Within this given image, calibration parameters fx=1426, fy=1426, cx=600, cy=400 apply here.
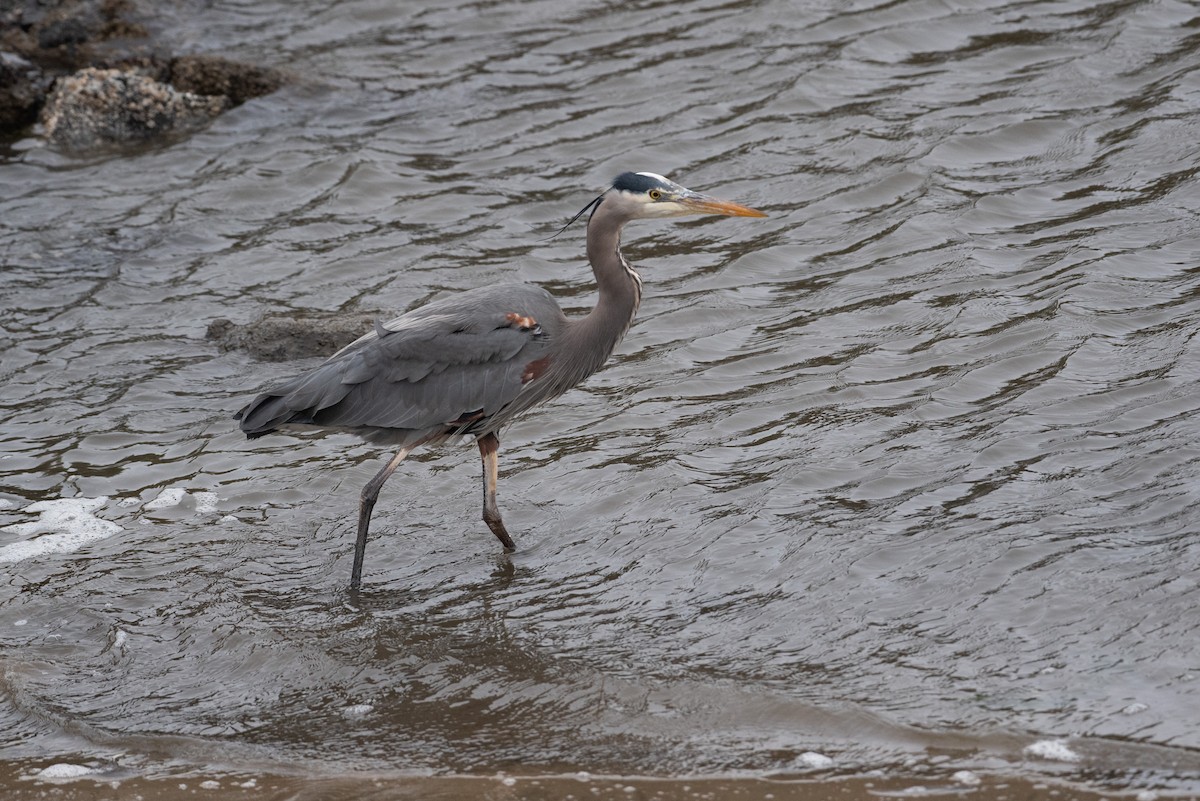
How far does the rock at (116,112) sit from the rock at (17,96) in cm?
35

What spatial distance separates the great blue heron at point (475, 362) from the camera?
668 cm

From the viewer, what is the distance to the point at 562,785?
484cm

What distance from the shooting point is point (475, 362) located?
6.73m

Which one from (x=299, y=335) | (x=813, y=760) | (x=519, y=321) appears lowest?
(x=813, y=760)

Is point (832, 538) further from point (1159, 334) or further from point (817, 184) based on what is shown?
point (817, 184)

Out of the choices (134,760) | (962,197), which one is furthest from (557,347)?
(962,197)

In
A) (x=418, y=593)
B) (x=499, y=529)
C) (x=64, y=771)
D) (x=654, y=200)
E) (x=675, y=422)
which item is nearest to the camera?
(x=64, y=771)

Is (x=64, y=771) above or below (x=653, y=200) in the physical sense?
below

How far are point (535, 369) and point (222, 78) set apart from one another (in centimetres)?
647

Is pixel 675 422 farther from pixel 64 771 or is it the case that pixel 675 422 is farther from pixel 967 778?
pixel 64 771

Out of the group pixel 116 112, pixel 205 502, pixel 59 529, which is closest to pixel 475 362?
pixel 205 502

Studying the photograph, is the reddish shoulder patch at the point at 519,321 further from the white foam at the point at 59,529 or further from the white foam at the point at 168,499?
the white foam at the point at 59,529

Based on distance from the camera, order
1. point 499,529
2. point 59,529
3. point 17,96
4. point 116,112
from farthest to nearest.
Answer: point 17,96
point 116,112
point 59,529
point 499,529

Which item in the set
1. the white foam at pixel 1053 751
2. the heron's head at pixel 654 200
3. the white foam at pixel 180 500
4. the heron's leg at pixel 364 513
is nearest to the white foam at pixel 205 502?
the white foam at pixel 180 500
